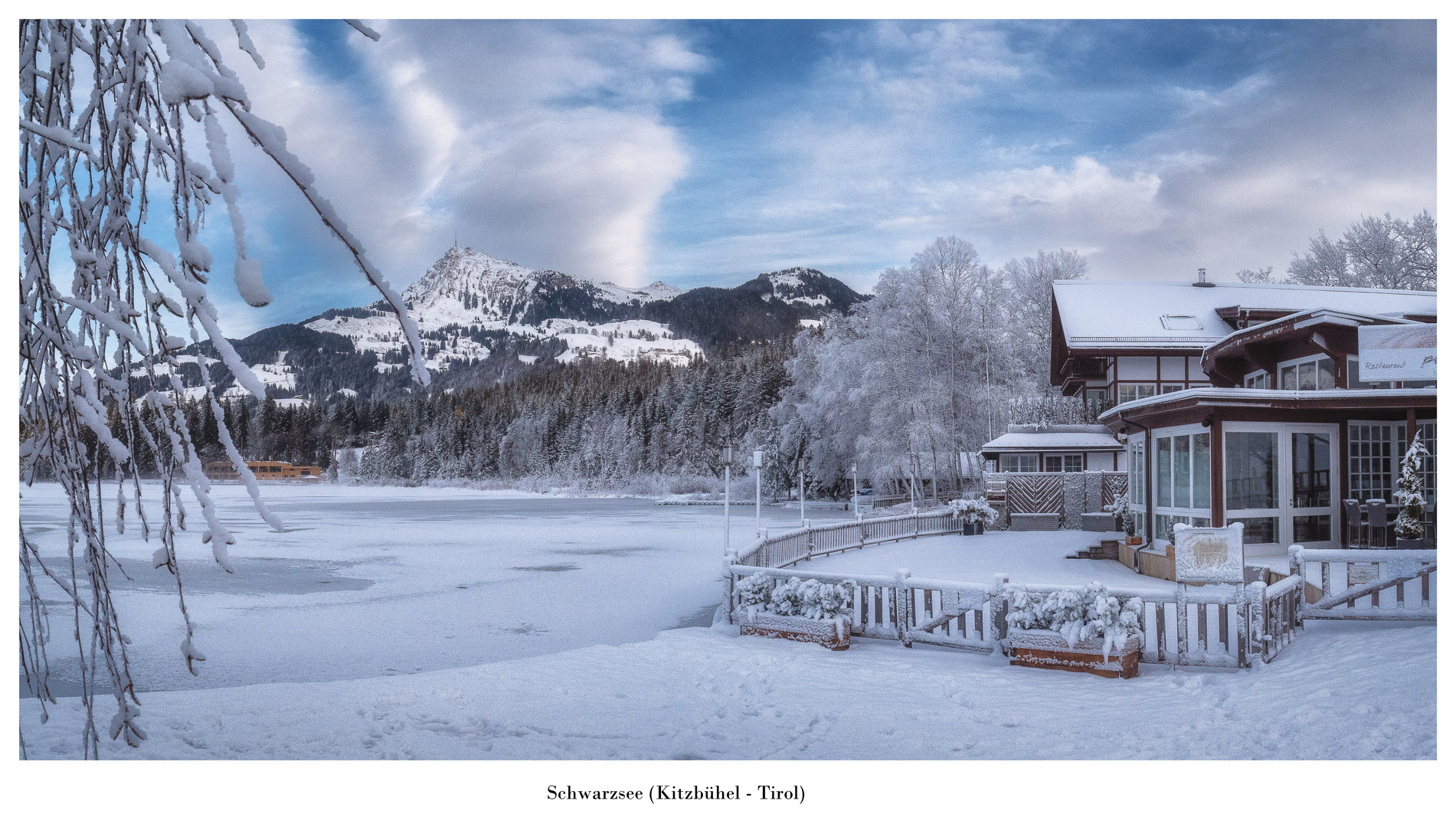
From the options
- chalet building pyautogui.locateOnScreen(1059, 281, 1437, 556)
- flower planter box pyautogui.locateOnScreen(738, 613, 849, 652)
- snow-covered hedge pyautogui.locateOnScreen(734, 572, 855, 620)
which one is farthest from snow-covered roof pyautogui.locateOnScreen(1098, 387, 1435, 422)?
flower planter box pyautogui.locateOnScreen(738, 613, 849, 652)

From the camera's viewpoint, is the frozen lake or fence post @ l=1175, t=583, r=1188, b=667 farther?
the frozen lake

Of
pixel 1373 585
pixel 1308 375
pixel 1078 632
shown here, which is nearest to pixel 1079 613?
pixel 1078 632

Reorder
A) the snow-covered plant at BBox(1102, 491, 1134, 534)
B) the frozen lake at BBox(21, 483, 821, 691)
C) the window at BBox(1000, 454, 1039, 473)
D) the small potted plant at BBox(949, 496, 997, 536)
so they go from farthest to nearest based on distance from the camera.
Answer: the window at BBox(1000, 454, 1039, 473) → the small potted plant at BBox(949, 496, 997, 536) → the snow-covered plant at BBox(1102, 491, 1134, 534) → the frozen lake at BBox(21, 483, 821, 691)

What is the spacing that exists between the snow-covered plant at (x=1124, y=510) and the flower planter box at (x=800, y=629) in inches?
307

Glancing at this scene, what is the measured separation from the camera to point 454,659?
668 centimetres

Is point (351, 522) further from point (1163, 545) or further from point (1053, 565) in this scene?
point (1163, 545)

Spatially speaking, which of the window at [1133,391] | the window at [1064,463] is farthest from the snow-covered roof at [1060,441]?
the window at [1133,391]

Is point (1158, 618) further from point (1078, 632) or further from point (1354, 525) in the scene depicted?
point (1354, 525)

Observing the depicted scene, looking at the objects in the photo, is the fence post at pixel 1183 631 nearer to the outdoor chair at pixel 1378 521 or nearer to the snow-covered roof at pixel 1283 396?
the snow-covered roof at pixel 1283 396

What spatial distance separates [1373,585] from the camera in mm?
6070

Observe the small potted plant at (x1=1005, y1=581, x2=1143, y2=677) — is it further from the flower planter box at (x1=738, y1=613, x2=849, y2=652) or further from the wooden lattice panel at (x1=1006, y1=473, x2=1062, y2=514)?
the wooden lattice panel at (x1=1006, y1=473, x2=1062, y2=514)

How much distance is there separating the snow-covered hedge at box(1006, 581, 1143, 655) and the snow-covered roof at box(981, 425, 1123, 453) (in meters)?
14.1

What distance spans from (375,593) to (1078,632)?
8.70 m

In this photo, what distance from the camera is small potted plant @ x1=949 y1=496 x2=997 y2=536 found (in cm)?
1759
